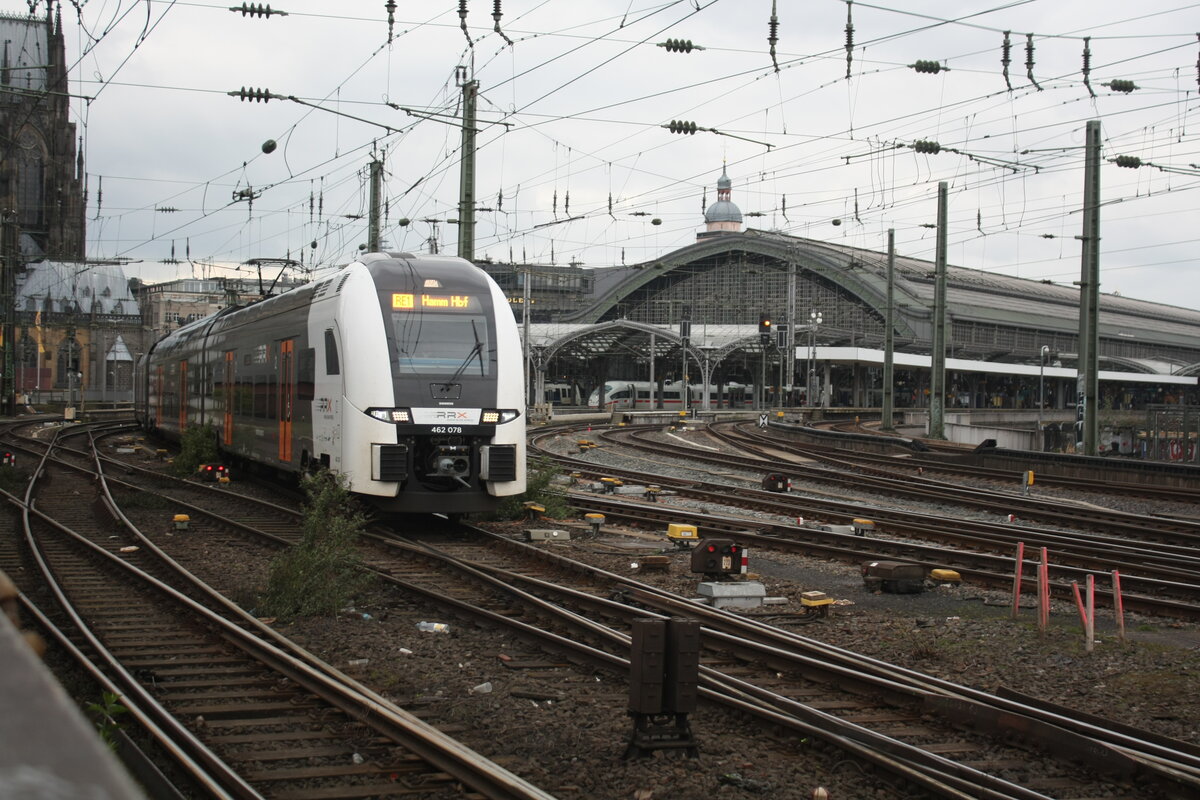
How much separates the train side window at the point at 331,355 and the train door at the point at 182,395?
14278 millimetres

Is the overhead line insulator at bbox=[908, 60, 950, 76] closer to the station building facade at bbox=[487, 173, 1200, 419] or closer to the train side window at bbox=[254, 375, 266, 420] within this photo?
the train side window at bbox=[254, 375, 266, 420]

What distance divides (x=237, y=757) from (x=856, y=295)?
9127 cm

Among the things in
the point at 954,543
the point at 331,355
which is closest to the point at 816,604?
the point at 954,543

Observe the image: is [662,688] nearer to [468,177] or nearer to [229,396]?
[468,177]

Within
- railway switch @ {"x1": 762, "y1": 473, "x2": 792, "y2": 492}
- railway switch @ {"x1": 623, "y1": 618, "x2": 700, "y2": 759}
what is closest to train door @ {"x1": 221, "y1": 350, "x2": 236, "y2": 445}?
railway switch @ {"x1": 762, "y1": 473, "x2": 792, "y2": 492}

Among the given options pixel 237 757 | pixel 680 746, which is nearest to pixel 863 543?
pixel 680 746

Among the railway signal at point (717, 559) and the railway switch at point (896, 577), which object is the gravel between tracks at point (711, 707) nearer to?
the railway switch at point (896, 577)

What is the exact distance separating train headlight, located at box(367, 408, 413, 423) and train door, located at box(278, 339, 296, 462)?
141 inches

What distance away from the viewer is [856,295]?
9362cm

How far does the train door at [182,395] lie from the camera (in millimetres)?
28447

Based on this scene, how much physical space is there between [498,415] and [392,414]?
1.42 m

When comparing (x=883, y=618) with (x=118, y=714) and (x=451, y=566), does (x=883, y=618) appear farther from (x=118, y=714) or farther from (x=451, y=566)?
(x=118, y=714)

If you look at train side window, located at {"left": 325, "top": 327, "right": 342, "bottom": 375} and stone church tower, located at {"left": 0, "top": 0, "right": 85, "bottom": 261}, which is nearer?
train side window, located at {"left": 325, "top": 327, "right": 342, "bottom": 375}

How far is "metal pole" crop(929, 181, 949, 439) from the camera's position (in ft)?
111
